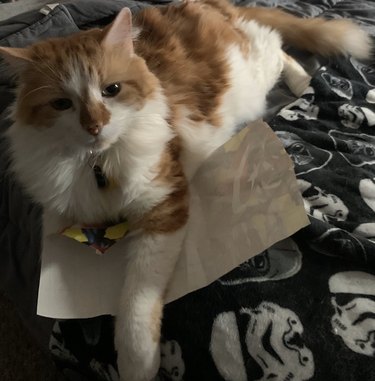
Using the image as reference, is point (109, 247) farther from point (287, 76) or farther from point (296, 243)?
point (287, 76)

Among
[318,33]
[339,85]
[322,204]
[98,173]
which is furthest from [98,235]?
[318,33]

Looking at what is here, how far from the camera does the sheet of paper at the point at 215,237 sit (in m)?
0.87

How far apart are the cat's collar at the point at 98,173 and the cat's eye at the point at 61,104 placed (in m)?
0.13

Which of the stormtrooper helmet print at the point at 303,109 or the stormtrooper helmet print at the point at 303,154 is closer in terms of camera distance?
the stormtrooper helmet print at the point at 303,154

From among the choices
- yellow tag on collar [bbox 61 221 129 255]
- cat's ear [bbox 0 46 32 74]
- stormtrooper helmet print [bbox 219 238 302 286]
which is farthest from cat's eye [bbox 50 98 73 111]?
stormtrooper helmet print [bbox 219 238 302 286]

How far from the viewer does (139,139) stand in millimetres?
965

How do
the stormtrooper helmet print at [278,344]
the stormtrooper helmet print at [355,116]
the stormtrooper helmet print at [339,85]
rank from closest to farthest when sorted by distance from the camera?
1. the stormtrooper helmet print at [278,344]
2. the stormtrooper helmet print at [355,116]
3. the stormtrooper helmet print at [339,85]

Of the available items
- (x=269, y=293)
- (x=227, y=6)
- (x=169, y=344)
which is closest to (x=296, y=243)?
(x=269, y=293)

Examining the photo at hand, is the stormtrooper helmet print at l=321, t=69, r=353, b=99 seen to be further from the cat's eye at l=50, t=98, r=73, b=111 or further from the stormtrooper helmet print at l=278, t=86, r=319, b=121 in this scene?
the cat's eye at l=50, t=98, r=73, b=111

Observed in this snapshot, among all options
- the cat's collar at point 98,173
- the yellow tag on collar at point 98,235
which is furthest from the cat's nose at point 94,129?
the yellow tag on collar at point 98,235

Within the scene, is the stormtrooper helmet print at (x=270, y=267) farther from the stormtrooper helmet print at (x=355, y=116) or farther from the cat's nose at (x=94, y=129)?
the stormtrooper helmet print at (x=355, y=116)

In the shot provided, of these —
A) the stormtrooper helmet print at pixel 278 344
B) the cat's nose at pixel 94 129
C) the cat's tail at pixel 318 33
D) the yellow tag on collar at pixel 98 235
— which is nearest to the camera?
the stormtrooper helmet print at pixel 278 344

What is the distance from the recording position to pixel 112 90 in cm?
91

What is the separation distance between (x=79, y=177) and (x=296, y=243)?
0.52 metres
